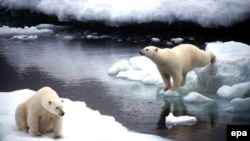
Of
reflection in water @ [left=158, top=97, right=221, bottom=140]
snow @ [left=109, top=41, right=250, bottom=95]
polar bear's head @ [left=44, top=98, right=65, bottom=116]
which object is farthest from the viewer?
snow @ [left=109, top=41, right=250, bottom=95]

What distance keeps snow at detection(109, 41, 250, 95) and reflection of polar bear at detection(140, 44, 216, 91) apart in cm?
3

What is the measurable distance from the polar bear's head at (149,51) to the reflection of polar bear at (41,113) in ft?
1.88

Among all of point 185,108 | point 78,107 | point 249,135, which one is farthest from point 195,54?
point 78,107

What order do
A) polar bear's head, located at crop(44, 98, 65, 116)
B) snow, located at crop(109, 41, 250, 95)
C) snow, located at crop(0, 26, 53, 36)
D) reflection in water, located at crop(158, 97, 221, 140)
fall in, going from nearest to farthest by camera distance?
1. polar bear's head, located at crop(44, 98, 65, 116)
2. reflection in water, located at crop(158, 97, 221, 140)
3. snow, located at crop(109, 41, 250, 95)
4. snow, located at crop(0, 26, 53, 36)

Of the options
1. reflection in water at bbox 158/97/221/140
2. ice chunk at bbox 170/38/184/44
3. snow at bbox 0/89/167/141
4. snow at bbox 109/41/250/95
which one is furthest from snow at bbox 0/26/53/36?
reflection in water at bbox 158/97/221/140

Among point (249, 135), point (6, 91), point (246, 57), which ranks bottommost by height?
point (249, 135)

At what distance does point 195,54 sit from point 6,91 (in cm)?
107

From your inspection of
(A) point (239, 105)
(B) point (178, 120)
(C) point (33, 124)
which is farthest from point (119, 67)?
(A) point (239, 105)

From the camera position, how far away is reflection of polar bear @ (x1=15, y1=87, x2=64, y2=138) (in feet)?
7.77

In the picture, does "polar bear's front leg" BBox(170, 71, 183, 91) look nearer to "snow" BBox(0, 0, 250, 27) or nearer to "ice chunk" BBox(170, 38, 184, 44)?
"ice chunk" BBox(170, 38, 184, 44)

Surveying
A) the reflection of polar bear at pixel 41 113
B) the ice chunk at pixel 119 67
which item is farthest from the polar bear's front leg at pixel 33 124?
the ice chunk at pixel 119 67

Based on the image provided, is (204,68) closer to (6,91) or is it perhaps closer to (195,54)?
(195,54)

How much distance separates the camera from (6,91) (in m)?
2.67

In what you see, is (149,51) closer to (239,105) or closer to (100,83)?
(100,83)
